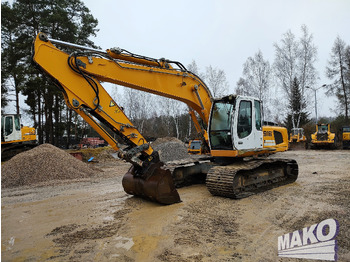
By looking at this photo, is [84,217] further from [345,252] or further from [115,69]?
[345,252]

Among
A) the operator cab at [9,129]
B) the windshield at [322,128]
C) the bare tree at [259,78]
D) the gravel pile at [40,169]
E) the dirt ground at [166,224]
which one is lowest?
the dirt ground at [166,224]

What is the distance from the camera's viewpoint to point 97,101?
5.05 meters

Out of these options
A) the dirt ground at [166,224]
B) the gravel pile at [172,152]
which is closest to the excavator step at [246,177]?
the dirt ground at [166,224]

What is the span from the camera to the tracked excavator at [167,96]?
487 cm

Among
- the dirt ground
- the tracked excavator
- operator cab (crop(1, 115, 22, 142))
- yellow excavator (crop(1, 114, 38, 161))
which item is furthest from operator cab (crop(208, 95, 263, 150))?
operator cab (crop(1, 115, 22, 142))

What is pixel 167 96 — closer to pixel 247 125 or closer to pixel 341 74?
pixel 247 125

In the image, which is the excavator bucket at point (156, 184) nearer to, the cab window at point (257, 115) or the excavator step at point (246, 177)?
the excavator step at point (246, 177)

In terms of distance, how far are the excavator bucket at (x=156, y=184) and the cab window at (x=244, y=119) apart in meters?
2.23

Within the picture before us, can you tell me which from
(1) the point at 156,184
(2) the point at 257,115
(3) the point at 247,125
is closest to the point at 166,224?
(1) the point at 156,184

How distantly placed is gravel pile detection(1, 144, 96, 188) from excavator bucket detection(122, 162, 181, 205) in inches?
232

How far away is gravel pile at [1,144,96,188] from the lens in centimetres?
1009

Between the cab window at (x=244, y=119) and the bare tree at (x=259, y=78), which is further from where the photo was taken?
the bare tree at (x=259, y=78)

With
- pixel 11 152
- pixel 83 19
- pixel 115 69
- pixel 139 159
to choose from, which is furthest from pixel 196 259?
pixel 83 19

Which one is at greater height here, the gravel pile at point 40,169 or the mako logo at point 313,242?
the gravel pile at point 40,169
